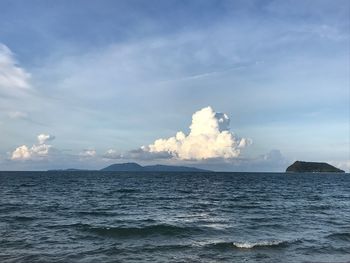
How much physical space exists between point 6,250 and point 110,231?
972cm

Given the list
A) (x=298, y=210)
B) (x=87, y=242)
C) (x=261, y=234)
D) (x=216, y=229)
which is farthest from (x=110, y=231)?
(x=298, y=210)

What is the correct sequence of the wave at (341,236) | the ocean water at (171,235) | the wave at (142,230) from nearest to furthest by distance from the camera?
the ocean water at (171,235) → the wave at (341,236) → the wave at (142,230)

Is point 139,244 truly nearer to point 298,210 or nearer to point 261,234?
point 261,234

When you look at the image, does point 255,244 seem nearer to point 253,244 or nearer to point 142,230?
point 253,244

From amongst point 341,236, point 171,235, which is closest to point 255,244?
point 171,235

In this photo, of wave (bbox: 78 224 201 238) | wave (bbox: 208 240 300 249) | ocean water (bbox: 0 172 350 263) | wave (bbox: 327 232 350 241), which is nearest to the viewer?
ocean water (bbox: 0 172 350 263)

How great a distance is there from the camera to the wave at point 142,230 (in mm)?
33438

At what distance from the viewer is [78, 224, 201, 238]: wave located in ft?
110

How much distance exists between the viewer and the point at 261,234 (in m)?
33.8

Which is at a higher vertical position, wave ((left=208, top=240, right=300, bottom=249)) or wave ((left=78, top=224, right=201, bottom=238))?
wave ((left=78, top=224, right=201, bottom=238))

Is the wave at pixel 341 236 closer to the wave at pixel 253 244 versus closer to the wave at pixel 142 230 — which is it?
the wave at pixel 253 244

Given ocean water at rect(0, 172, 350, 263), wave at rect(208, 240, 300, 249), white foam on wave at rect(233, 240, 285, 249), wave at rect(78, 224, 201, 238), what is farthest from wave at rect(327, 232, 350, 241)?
wave at rect(78, 224, 201, 238)

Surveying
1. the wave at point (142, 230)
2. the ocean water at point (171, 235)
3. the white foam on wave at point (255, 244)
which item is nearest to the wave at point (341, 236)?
the ocean water at point (171, 235)

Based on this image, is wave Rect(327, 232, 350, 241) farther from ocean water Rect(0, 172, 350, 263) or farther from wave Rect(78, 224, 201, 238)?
wave Rect(78, 224, 201, 238)
